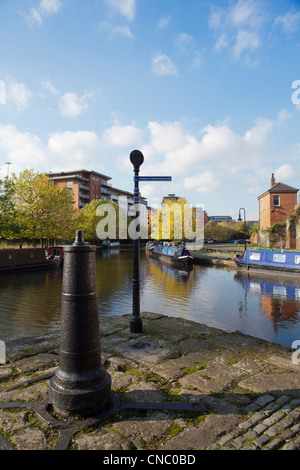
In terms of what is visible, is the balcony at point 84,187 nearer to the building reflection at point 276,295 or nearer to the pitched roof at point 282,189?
the pitched roof at point 282,189

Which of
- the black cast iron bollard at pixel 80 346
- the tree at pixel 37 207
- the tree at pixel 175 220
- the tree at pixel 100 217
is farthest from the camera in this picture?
the tree at pixel 100 217

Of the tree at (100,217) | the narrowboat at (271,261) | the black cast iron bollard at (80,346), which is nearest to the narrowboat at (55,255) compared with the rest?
the narrowboat at (271,261)

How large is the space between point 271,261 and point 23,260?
775 inches

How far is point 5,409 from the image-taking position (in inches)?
106

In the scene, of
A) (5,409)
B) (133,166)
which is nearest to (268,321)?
(133,166)

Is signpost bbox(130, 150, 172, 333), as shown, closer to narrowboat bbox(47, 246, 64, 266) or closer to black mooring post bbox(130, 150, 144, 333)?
black mooring post bbox(130, 150, 144, 333)

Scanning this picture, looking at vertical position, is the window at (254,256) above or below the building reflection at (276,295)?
above

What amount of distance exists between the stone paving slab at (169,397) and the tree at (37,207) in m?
24.7

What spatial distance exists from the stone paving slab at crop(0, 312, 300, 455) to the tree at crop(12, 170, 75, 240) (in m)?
24.7

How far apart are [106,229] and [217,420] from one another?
59389 mm

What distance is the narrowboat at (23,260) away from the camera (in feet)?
68.1

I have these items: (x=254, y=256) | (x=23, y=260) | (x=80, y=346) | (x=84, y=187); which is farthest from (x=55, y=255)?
(x=84, y=187)

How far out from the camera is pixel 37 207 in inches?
1102
